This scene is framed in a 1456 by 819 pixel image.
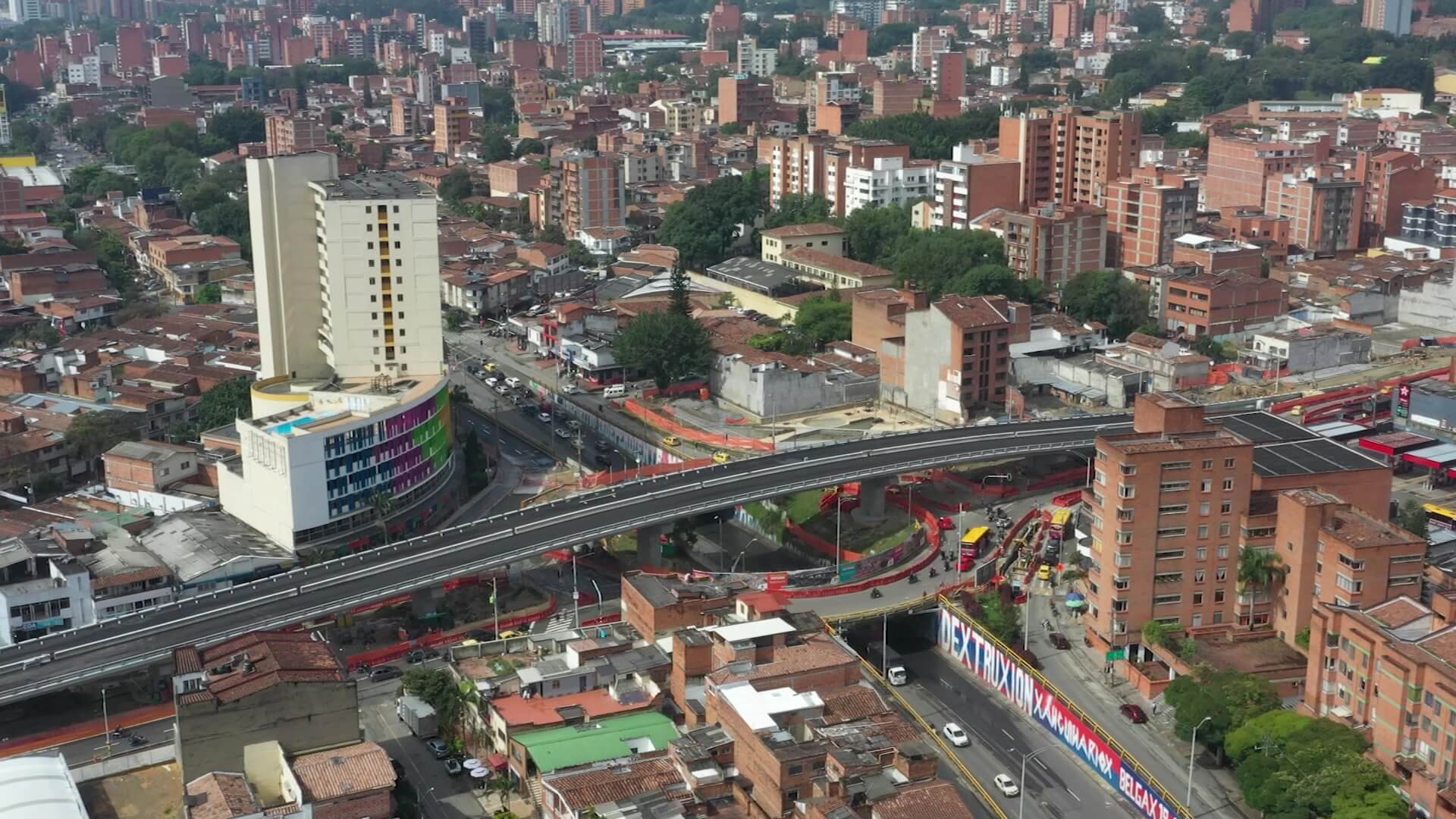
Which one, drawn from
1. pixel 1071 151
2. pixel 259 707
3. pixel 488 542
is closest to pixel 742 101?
pixel 1071 151

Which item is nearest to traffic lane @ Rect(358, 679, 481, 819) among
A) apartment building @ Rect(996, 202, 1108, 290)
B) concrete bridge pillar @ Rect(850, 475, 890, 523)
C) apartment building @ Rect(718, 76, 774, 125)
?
concrete bridge pillar @ Rect(850, 475, 890, 523)

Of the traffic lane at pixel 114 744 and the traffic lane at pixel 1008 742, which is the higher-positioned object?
the traffic lane at pixel 114 744

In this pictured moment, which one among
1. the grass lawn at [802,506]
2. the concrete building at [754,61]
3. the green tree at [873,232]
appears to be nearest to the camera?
the grass lawn at [802,506]

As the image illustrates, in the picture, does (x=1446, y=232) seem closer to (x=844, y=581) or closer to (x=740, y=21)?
(x=844, y=581)

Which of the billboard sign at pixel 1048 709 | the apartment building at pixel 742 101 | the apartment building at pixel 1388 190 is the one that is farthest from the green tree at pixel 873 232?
the apartment building at pixel 742 101

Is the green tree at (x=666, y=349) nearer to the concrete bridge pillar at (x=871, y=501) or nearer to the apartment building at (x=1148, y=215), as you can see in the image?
the concrete bridge pillar at (x=871, y=501)

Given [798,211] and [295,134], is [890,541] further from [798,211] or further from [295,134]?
[295,134]

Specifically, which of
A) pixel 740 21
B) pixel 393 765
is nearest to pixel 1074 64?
pixel 740 21

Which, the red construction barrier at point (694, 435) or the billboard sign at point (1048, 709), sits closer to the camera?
the billboard sign at point (1048, 709)
